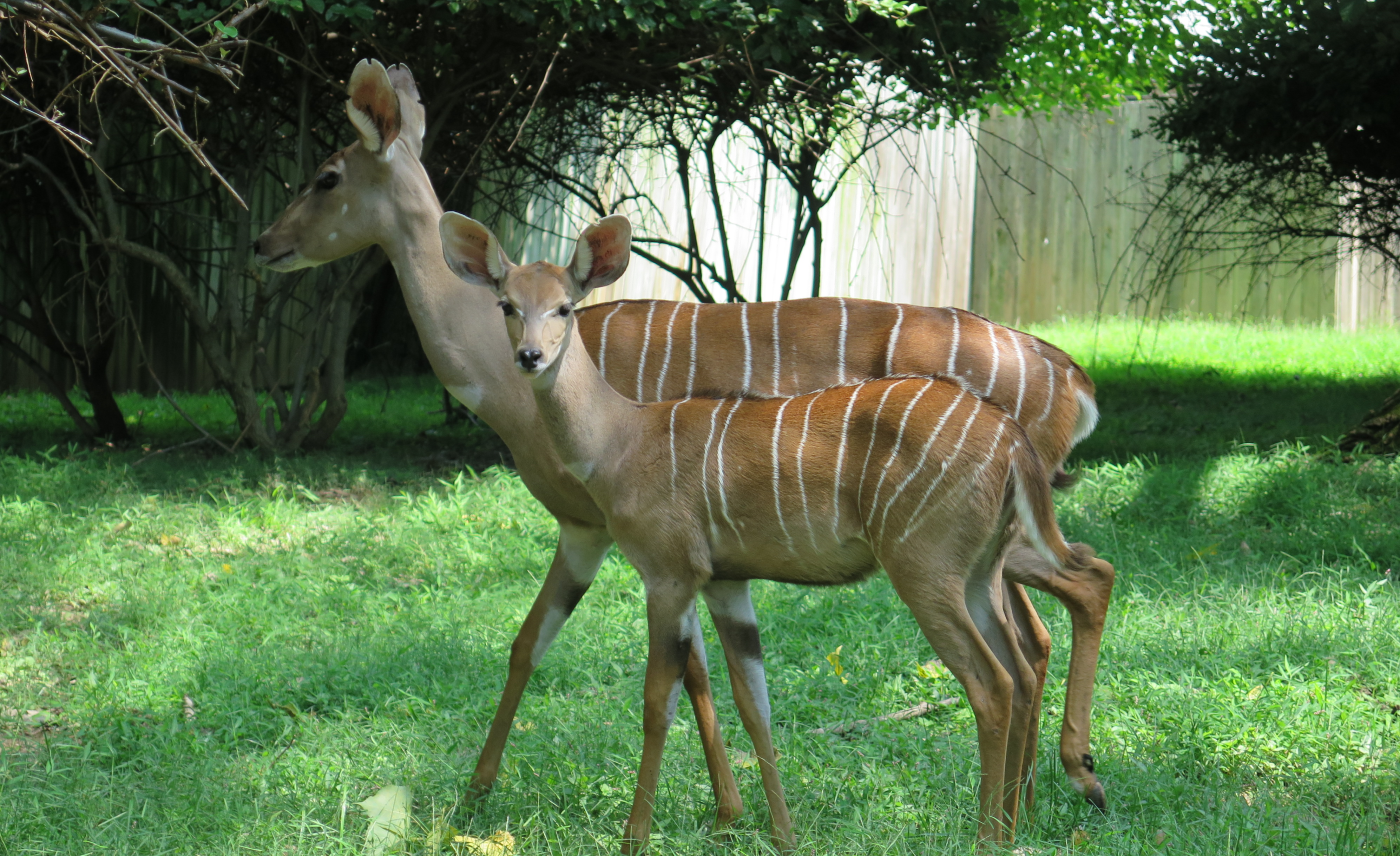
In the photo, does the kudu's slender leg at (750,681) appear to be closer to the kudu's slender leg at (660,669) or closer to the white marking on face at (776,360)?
the kudu's slender leg at (660,669)

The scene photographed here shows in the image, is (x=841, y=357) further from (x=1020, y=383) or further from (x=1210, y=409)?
(x=1210, y=409)

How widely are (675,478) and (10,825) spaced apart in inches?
63.6

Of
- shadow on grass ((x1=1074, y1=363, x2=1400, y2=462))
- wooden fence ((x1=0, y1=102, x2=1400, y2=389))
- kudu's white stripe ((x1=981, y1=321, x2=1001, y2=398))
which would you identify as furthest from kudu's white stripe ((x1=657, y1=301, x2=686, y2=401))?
wooden fence ((x1=0, y1=102, x2=1400, y2=389))

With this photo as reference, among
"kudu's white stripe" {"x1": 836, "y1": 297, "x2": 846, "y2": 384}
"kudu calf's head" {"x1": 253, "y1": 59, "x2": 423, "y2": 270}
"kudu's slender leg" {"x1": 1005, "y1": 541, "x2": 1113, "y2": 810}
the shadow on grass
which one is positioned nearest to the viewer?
"kudu's slender leg" {"x1": 1005, "y1": 541, "x2": 1113, "y2": 810}

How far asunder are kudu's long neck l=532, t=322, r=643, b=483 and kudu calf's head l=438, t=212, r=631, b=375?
6 centimetres

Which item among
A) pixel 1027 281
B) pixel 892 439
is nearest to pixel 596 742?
pixel 892 439

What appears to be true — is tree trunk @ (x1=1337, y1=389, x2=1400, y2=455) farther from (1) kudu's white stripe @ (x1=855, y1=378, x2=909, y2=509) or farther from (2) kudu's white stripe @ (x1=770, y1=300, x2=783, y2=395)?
(1) kudu's white stripe @ (x1=855, y1=378, x2=909, y2=509)

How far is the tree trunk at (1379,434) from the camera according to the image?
5.74m

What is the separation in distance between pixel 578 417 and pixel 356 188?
1.07 m

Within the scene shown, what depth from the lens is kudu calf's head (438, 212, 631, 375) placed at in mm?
2541

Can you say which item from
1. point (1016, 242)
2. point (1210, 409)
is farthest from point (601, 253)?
point (1016, 242)

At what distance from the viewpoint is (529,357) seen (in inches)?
97.1

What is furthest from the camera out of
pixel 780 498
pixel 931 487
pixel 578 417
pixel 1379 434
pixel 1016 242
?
pixel 1016 242

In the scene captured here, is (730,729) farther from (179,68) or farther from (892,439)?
(179,68)
